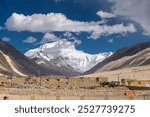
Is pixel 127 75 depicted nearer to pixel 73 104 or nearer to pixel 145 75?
pixel 145 75

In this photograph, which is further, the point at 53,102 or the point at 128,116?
the point at 53,102

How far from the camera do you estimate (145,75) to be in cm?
13175

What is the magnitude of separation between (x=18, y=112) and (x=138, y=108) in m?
1.80

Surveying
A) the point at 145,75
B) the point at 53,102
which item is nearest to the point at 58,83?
the point at 53,102

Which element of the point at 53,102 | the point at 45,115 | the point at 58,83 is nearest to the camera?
the point at 45,115

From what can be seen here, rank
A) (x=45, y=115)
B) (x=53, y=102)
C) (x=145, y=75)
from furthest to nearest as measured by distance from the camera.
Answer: (x=145, y=75) < (x=53, y=102) < (x=45, y=115)

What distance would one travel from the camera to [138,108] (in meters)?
5.88

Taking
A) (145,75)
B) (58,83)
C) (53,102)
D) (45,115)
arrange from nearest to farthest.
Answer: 1. (45,115)
2. (53,102)
3. (58,83)
4. (145,75)

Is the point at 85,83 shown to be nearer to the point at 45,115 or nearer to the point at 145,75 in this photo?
the point at 45,115

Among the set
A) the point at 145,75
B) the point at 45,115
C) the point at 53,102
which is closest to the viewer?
the point at 45,115

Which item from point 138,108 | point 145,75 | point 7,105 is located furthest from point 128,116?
point 145,75

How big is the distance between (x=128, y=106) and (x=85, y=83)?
165ft

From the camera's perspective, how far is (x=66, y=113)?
5750mm

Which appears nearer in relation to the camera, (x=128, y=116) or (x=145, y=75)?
(x=128, y=116)
